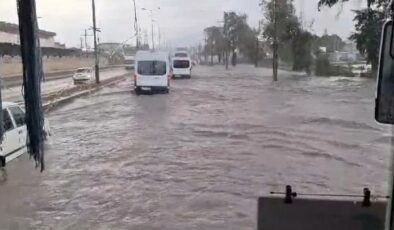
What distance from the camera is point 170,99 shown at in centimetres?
2695

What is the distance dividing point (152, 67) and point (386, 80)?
2739cm

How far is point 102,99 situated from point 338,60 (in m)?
26.5

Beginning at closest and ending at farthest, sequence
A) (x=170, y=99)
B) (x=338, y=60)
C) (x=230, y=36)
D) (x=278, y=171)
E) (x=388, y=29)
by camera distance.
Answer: (x=388, y=29), (x=278, y=171), (x=170, y=99), (x=338, y=60), (x=230, y=36)

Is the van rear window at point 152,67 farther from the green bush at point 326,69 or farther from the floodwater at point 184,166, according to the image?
the green bush at point 326,69

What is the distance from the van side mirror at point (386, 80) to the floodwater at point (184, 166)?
249 cm

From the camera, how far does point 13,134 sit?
9.38m

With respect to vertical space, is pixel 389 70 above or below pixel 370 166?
above

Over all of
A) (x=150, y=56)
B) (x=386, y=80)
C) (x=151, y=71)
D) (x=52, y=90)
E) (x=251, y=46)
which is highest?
(x=386, y=80)

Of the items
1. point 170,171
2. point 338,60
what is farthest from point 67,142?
point 338,60

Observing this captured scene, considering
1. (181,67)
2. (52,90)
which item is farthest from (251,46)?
(52,90)

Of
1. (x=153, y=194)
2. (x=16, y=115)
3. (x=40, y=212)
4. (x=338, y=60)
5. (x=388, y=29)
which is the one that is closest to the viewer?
(x=388, y=29)

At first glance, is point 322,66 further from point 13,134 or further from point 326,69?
point 13,134

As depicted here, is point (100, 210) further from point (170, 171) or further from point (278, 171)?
point (278, 171)

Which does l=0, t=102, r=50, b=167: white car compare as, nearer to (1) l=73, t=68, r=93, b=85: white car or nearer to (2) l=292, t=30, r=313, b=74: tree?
(1) l=73, t=68, r=93, b=85: white car
